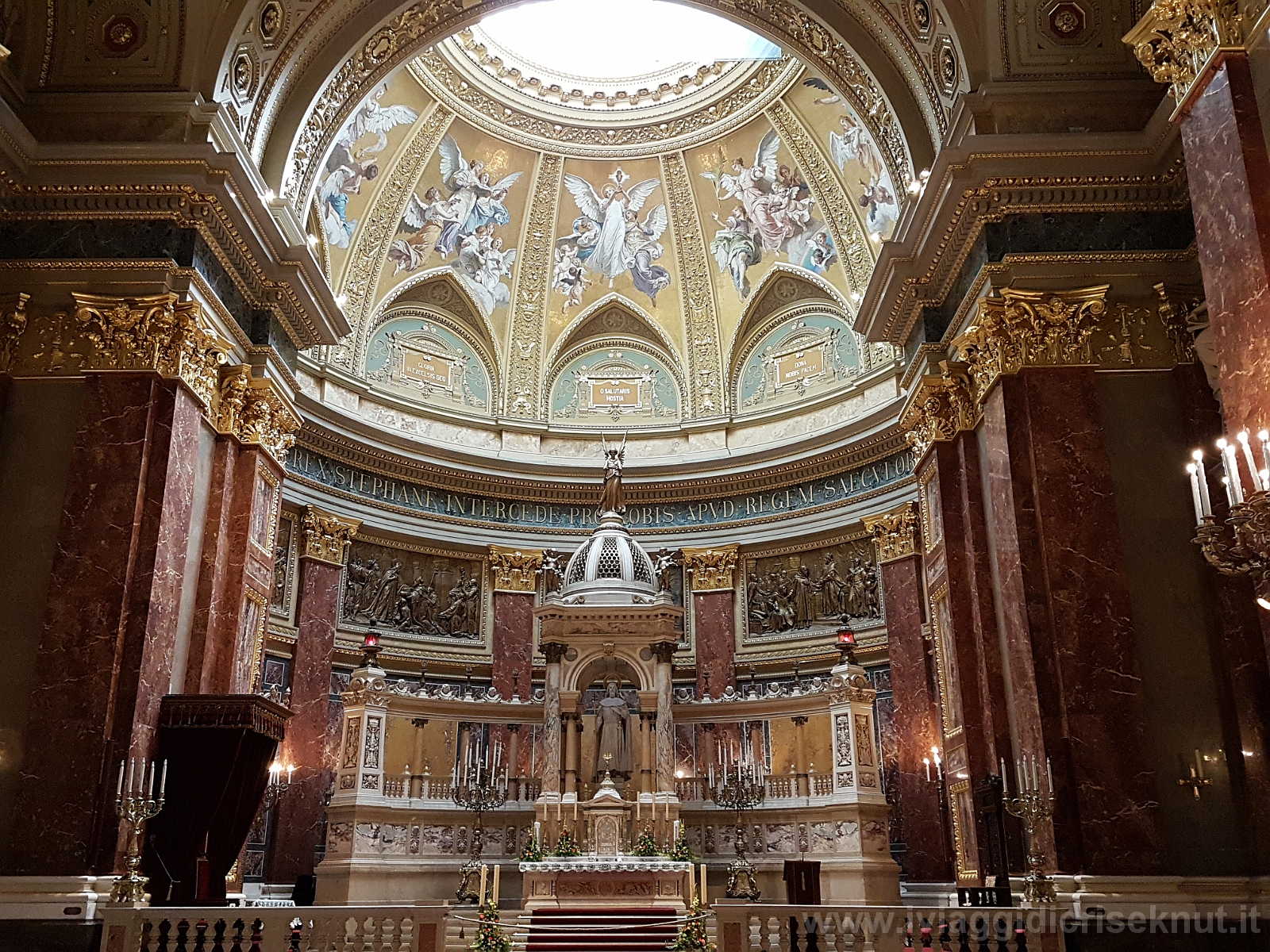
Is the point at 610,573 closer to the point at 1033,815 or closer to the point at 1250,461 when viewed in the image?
the point at 1033,815

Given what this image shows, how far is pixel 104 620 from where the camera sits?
11492 millimetres

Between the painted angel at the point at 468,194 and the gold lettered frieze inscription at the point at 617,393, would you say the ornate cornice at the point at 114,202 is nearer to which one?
the painted angel at the point at 468,194

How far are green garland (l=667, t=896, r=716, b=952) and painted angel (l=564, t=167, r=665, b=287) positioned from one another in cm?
1769

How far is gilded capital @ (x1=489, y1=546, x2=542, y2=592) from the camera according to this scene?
23828mm

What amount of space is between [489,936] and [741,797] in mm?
6504

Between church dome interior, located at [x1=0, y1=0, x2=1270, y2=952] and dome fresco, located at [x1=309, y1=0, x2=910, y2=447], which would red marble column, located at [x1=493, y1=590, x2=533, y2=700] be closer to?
church dome interior, located at [x1=0, y1=0, x2=1270, y2=952]

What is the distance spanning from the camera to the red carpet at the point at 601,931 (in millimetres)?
12875

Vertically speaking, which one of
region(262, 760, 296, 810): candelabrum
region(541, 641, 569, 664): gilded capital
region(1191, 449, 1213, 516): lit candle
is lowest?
region(262, 760, 296, 810): candelabrum

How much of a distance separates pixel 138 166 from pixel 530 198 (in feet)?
45.8

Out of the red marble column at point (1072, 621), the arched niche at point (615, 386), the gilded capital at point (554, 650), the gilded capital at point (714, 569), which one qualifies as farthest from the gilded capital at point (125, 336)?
the arched niche at point (615, 386)

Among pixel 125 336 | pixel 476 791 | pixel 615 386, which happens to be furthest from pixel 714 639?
pixel 125 336

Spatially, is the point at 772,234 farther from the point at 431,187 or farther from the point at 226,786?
the point at 226,786

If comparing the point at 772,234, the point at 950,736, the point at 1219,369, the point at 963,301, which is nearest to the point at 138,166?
the point at 963,301

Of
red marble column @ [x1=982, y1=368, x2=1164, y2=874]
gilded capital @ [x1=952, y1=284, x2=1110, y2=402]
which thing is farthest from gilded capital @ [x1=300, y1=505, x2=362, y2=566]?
gilded capital @ [x1=952, y1=284, x2=1110, y2=402]
